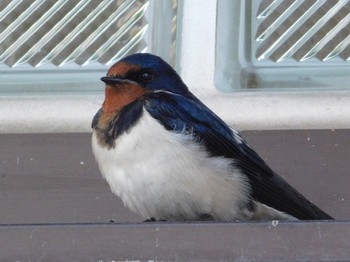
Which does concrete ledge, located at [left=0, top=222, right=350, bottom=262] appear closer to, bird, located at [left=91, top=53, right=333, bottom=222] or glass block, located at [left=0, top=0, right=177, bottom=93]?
bird, located at [left=91, top=53, right=333, bottom=222]

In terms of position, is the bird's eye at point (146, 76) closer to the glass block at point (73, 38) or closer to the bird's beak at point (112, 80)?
the bird's beak at point (112, 80)

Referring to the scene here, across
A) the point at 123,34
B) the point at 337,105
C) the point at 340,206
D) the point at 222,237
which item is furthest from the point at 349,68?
the point at 222,237

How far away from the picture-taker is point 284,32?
113 inches

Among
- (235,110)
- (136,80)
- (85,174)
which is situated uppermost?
(136,80)

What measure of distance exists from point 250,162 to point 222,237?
597 mm

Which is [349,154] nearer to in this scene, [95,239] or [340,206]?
[340,206]

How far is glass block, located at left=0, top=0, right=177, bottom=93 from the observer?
2.87 meters

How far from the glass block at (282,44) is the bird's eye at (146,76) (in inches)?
9.9

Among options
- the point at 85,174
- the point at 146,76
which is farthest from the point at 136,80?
the point at 85,174

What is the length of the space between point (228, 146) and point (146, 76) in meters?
0.20

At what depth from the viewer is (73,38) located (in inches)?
115

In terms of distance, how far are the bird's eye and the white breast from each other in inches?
5.5

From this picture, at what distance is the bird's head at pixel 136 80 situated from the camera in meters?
2.52

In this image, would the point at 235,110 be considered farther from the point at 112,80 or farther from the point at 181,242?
the point at 181,242
